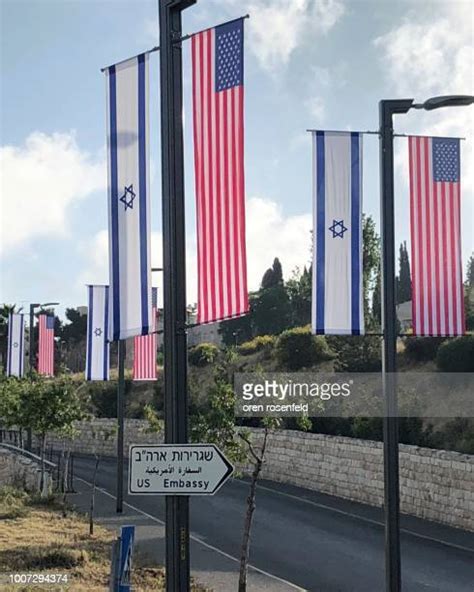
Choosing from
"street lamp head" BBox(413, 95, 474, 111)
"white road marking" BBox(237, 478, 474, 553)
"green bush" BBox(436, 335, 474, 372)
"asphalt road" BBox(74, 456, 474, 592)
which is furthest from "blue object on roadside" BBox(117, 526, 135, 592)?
"green bush" BBox(436, 335, 474, 372)

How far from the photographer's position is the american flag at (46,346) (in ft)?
98.6

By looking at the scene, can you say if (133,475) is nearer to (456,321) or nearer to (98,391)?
(456,321)

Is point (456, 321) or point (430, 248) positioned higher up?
point (430, 248)

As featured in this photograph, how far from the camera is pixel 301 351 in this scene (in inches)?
1652

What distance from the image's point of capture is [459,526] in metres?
19.5

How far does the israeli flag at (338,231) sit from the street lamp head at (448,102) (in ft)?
4.21

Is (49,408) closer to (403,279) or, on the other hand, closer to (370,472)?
(370,472)

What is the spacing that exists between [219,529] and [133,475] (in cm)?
1420

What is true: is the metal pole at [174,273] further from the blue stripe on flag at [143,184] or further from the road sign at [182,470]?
the blue stripe on flag at [143,184]

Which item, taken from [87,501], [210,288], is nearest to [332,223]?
[210,288]

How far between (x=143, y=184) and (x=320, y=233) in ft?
11.8

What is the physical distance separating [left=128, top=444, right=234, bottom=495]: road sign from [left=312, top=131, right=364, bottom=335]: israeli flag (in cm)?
439

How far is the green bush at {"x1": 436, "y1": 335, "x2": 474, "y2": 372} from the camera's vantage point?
31312 mm

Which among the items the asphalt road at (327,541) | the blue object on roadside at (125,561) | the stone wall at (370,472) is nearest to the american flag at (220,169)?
the blue object on roadside at (125,561)
